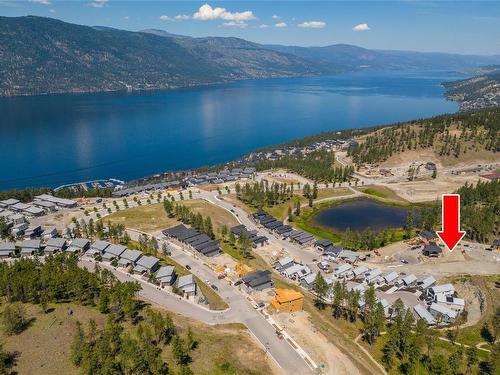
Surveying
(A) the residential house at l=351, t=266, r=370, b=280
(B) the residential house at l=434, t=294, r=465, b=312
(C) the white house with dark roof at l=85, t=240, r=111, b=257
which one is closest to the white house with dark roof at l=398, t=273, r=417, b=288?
(B) the residential house at l=434, t=294, r=465, b=312

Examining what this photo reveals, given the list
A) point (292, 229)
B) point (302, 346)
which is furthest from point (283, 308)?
point (292, 229)

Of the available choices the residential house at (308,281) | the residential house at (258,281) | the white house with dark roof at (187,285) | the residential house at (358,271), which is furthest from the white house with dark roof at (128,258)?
the residential house at (358,271)

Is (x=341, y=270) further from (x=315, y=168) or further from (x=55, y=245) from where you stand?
(x=315, y=168)

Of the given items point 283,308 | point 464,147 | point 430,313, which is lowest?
point 430,313

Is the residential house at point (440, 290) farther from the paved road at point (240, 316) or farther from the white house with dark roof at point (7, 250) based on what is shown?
the white house with dark roof at point (7, 250)

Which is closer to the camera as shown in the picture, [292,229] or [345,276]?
[345,276]

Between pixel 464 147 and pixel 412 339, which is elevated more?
pixel 464 147

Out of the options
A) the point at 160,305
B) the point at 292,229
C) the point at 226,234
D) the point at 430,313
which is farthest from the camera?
the point at 292,229

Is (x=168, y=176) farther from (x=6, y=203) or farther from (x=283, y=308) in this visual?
(x=283, y=308)
